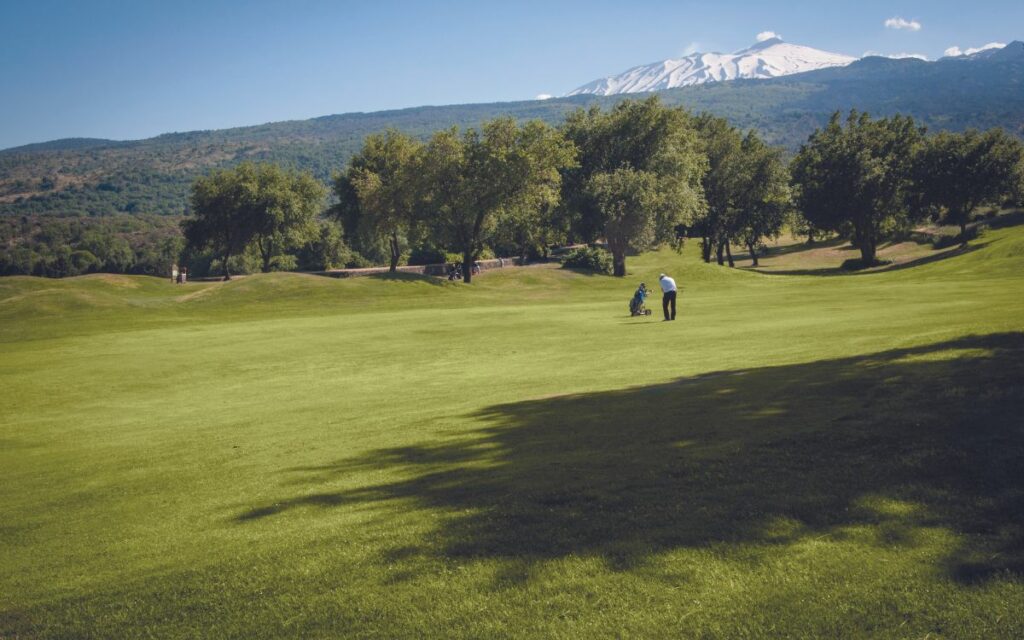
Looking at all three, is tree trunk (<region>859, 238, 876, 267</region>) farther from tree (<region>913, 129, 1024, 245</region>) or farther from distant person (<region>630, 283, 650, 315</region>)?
distant person (<region>630, 283, 650, 315</region>)

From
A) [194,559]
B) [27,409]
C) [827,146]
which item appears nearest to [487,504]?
[194,559]

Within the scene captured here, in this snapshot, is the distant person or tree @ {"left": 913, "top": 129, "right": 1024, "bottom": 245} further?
tree @ {"left": 913, "top": 129, "right": 1024, "bottom": 245}

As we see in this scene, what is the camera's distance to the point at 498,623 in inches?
228

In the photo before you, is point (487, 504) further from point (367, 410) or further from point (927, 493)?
point (367, 410)

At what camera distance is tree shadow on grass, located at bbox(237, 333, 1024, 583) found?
689 centimetres

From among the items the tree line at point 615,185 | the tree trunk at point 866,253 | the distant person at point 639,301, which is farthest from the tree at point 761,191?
the distant person at point 639,301

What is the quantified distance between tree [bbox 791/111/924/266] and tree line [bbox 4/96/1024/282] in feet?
0.73

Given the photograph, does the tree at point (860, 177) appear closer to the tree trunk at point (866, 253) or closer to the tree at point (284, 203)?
the tree trunk at point (866, 253)

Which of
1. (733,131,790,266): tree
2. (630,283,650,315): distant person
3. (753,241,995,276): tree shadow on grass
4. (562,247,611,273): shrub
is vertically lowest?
(753,241,995,276): tree shadow on grass

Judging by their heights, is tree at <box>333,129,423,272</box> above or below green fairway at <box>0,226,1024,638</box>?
above

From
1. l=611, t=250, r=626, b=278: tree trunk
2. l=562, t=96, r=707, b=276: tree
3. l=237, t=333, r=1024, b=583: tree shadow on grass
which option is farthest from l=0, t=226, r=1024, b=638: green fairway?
l=611, t=250, r=626, b=278: tree trunk

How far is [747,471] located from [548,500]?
2.47 m

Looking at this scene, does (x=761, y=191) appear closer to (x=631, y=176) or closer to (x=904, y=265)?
(x=904, y=265)

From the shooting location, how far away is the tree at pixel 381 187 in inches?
2992
